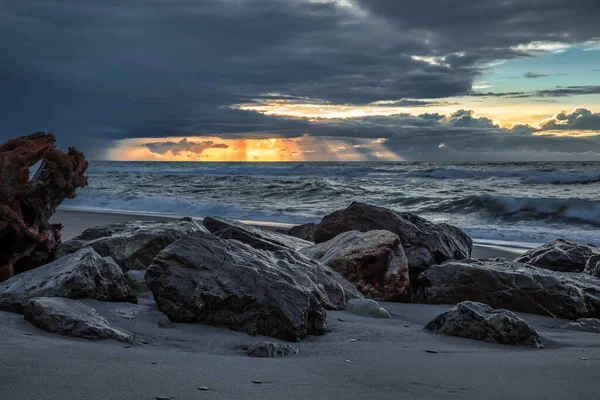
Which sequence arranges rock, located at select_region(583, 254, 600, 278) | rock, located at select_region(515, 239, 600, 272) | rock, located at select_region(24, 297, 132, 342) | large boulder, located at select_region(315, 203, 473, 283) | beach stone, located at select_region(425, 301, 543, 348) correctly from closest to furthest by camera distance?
rock, located at select_region(24, 297, 132, 342)
beach stone, located at select_region(425, 301, 543, 348)
rock, located at select_region(583, 254, 600, 278)
large boulder, located at select_region(315, 203, 473, 283)
rock, located at select_region(515, 239, 600, 272)

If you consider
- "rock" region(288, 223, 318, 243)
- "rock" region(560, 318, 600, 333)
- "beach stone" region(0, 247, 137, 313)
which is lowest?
"rock" region(560, 318, 600, 333)

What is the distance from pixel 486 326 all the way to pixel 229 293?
1.81 m

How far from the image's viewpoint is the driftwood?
537 centimetres

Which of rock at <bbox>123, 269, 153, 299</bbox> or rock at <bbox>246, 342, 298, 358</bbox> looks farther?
rock at <bbox>123, 269, 153, 299</bbox>

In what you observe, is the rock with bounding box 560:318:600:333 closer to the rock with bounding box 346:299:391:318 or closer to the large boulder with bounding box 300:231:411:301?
the rock with bounding box 346:299:391:318

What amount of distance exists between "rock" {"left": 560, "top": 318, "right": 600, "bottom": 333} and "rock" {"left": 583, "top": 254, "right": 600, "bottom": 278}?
72.2 inches

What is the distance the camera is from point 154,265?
421cm

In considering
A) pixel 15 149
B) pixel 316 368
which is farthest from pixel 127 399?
pixel 15 149

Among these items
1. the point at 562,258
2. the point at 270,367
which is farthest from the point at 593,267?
the point at 270,367

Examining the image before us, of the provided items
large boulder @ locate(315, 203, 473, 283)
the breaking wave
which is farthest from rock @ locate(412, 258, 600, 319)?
the breaking wave

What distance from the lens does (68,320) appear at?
11.1ft

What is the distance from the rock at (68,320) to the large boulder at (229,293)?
0.58 metres

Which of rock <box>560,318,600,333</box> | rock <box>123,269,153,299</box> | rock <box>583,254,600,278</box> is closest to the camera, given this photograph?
rock <box>123,269,153,299</box>

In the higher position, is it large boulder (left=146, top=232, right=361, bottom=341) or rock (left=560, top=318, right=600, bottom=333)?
large boulder (left=146, top=232, right=361, bottom=341)
